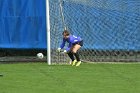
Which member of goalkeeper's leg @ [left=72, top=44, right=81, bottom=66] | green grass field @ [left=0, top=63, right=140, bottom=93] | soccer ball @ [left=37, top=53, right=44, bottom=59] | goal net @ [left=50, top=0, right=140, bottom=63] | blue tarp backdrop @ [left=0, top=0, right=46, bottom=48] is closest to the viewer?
green grass field @ [left=0, top=63, right=140, bottom=93]

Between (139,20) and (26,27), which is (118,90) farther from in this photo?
(26,27)

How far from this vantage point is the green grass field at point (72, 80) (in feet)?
36.8

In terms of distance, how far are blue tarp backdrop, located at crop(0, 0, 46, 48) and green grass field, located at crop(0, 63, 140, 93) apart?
3.60 metres

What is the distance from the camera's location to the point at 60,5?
18578mm

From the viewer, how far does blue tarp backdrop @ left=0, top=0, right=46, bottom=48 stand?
20.7m

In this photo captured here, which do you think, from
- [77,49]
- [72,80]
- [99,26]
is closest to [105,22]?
[99,26]

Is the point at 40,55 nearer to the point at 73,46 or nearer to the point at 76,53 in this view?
the point at 73,46

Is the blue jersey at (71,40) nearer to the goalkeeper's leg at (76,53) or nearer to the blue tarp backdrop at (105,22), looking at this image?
the goalkeeper's leg at (76,53)

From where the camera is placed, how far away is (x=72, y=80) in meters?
13.1

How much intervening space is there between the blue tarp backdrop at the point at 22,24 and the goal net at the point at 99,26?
2145mm

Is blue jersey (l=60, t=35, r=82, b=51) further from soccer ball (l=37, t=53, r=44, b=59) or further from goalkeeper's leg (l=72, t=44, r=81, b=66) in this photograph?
soccer ball (l=37, t=53, r=44, b=59)

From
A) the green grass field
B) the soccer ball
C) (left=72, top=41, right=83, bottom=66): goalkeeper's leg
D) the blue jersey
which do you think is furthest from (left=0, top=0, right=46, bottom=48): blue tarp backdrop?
the green grass field

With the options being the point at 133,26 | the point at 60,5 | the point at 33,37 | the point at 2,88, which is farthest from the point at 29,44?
the point at 2,88

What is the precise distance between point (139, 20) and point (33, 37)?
5.04m
